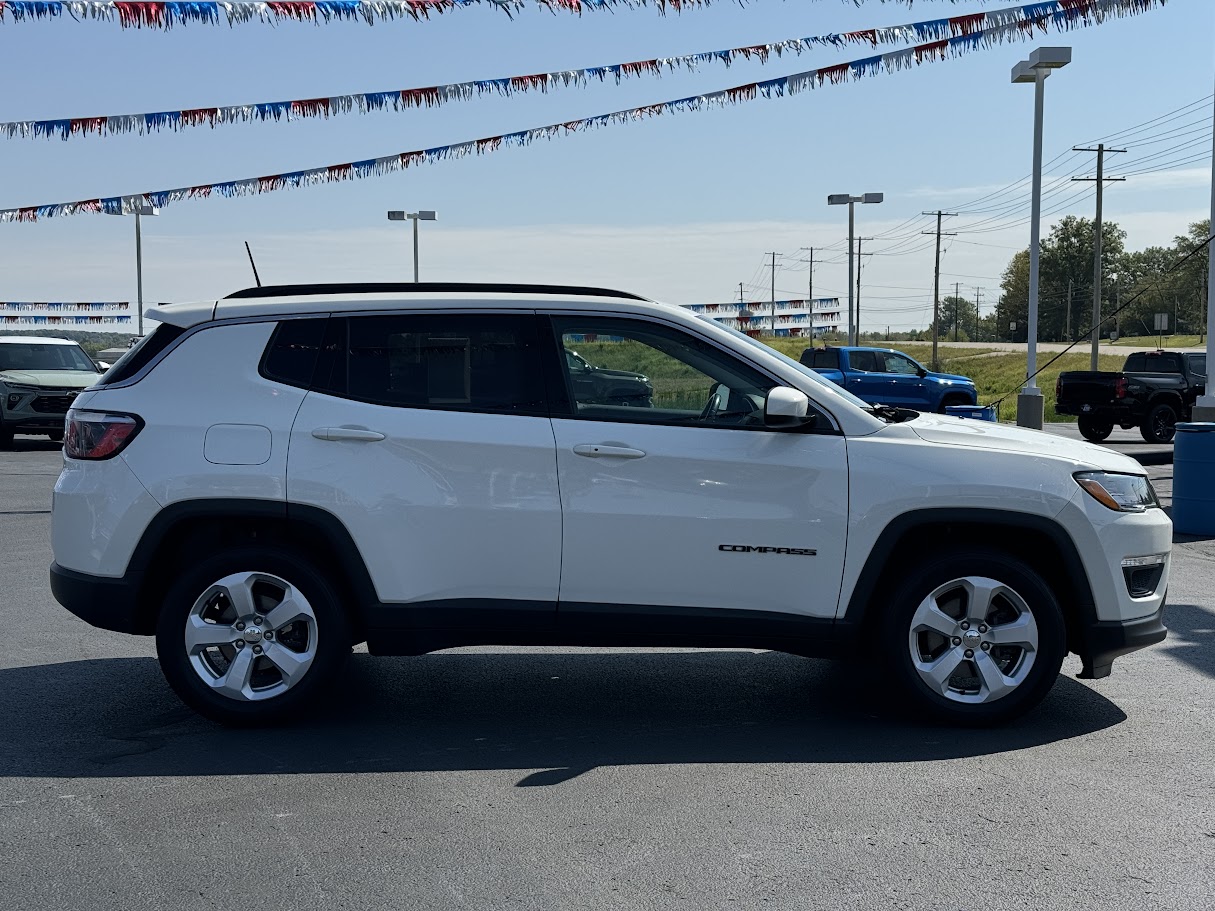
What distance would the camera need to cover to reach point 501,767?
5043 mm

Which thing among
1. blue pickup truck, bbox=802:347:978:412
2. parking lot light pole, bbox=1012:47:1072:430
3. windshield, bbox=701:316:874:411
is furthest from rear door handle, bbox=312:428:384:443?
blue pickup truck, bbox=802:347:978:412

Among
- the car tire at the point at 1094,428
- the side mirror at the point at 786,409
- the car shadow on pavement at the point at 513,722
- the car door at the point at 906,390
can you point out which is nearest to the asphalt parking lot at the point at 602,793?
the car shadow on pavement at the point at 513,722

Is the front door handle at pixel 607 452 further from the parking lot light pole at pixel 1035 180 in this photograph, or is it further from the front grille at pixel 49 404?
the parking lot light pole at pixel 1035 180

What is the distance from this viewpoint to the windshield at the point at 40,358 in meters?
22.1

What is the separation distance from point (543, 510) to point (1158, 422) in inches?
866

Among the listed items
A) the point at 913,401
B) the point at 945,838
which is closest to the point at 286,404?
the point at 945,838

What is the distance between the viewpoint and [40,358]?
22469mm

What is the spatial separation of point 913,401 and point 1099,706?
2258cm

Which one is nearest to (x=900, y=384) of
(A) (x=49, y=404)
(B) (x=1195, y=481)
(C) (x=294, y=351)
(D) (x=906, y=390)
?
(D) (x=906, y=390)

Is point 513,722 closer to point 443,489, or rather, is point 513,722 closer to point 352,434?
point 443,489

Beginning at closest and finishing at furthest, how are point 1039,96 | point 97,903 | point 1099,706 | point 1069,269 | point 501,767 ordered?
1. point 97,903
2. point 501,767
3. point 1099,706
4. point 1039,96
5. point 1069,269

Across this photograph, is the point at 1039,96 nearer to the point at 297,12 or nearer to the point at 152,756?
the point at 297,12

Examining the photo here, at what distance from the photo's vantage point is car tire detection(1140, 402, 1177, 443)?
80.4 feet

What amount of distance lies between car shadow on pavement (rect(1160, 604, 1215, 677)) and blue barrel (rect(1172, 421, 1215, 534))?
3.99 meters
